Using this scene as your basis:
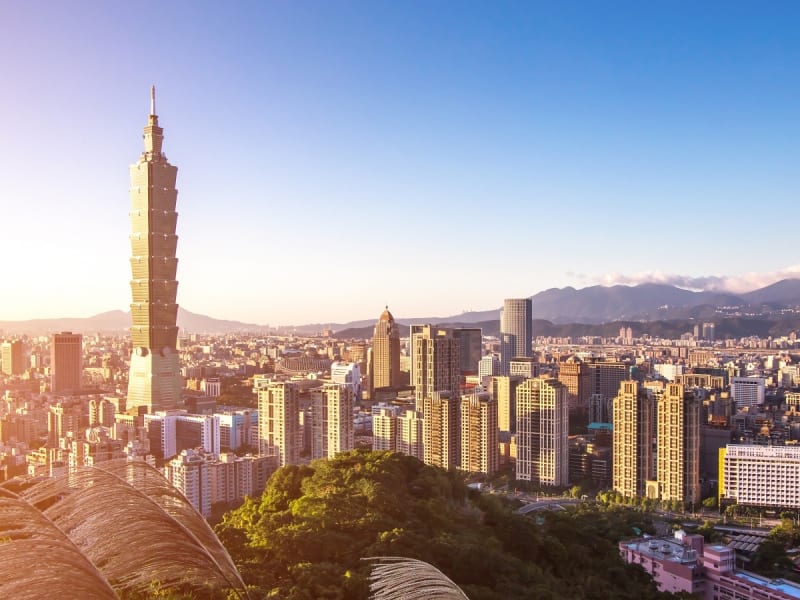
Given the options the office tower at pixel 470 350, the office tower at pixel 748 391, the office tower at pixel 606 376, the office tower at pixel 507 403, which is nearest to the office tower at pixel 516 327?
the office tower at pixel 470 350

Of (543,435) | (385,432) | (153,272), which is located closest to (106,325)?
(153,272)

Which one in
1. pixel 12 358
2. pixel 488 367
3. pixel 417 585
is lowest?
pixel 488 367

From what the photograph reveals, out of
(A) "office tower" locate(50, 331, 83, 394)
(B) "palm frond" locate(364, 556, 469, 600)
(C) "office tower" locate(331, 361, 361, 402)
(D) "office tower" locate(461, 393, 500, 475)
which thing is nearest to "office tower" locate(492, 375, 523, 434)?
(D) "office tower" locate(461, 393, 500, 475)

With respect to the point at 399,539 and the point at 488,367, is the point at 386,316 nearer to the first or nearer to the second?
the point at 488,367

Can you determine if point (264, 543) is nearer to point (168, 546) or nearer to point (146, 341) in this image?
point (168, 546)

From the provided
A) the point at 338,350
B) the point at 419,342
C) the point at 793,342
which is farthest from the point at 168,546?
the point at 793,342

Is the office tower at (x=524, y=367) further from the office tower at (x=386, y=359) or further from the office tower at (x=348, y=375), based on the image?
the office tower at (x=348, y=375)
